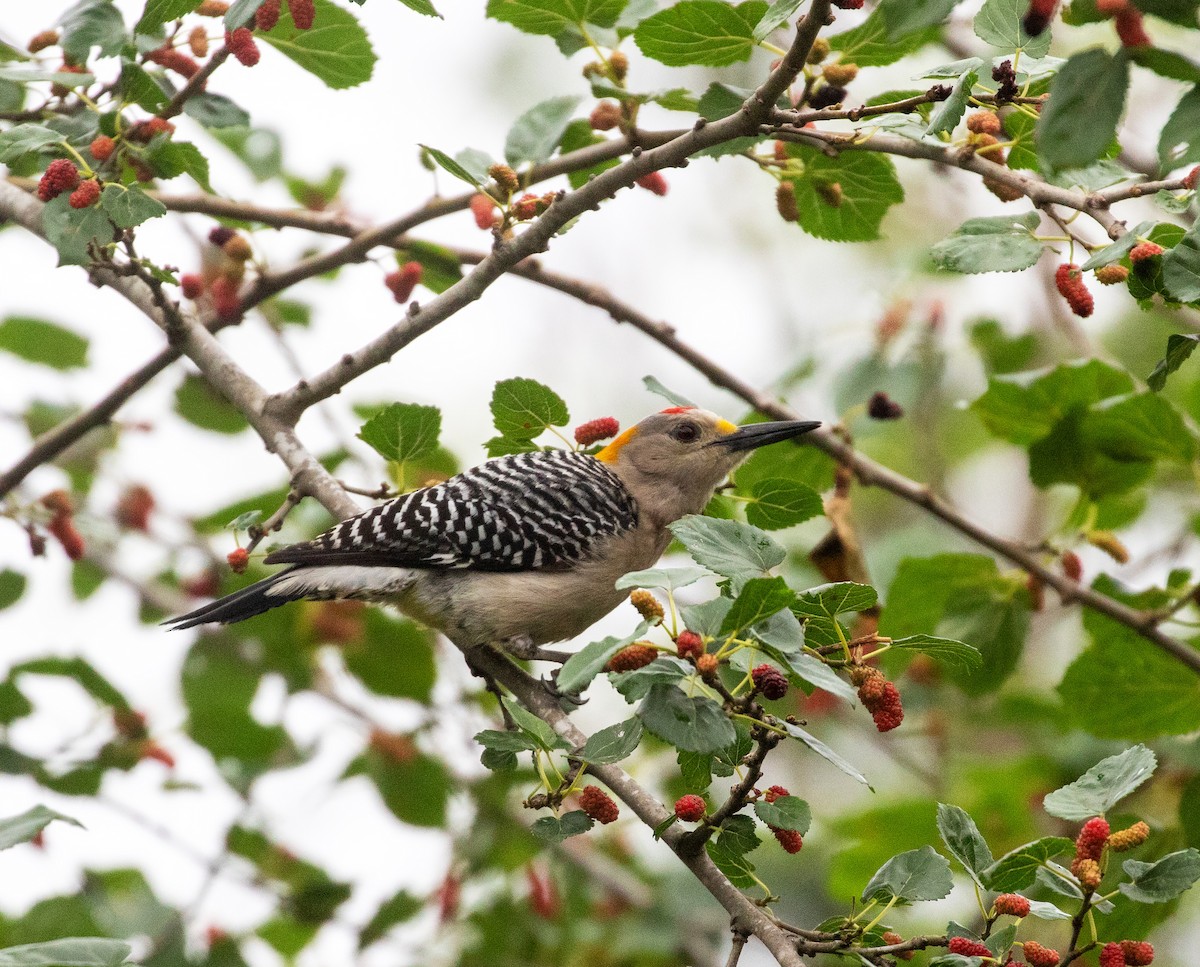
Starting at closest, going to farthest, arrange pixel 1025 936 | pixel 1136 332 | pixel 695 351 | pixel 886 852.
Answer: pixel 695 351 < pixel 886 852 < pixel 1025 936 < pixel 1136 332

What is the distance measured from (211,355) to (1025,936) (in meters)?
4.56

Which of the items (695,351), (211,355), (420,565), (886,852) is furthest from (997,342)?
(211,355)

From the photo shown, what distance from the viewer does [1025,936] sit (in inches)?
230

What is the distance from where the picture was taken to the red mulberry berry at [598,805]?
2504 millimetres

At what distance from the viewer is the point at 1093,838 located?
232 centimetres

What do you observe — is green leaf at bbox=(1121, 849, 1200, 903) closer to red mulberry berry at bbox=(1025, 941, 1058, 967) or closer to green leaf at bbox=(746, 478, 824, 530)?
red mulberry berry at bbox=(1025, 941, 1058, 967)

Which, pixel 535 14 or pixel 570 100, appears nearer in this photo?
pixel 535 14

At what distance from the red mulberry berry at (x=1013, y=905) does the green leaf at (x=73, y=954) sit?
1.67 metres

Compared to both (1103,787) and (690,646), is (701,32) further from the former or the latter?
(1103,787)

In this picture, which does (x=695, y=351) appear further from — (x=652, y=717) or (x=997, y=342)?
(x=652, y=717)

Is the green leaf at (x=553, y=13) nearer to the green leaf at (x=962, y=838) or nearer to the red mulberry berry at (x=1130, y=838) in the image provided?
the green leaf at (x=962, y=838)

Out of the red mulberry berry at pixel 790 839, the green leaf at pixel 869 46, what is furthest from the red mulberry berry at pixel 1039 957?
the green leaf at pixel 869 46

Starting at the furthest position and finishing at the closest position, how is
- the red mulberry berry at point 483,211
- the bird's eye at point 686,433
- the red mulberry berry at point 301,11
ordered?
the bird's eye at point 686,433 < the red mulberry berry at point 483,211 < the red mulberry berry at point 301,11

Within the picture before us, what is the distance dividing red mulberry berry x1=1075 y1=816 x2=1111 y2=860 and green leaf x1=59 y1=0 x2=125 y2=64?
2972 millimetres
